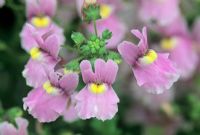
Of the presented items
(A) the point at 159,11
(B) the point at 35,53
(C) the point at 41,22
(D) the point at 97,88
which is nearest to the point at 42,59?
(B) the point at 35,53

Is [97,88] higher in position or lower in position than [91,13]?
lower

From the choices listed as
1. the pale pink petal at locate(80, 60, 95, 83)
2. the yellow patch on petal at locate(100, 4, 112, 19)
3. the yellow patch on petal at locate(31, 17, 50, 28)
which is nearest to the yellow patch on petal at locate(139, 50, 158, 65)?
the pale pink petal at locate(80, 60, 95, 83)

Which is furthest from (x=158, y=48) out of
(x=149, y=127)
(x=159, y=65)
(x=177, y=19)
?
(x=159, y=65)

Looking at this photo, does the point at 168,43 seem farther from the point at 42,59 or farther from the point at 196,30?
the point at 42,59

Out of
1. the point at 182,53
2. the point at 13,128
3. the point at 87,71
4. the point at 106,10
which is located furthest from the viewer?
the point at 182,53

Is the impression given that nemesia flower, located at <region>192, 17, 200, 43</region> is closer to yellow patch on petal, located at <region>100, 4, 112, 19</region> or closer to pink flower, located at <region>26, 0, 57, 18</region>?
yellow patch on petal, located at <region>100, 4, 112, 19</region>
